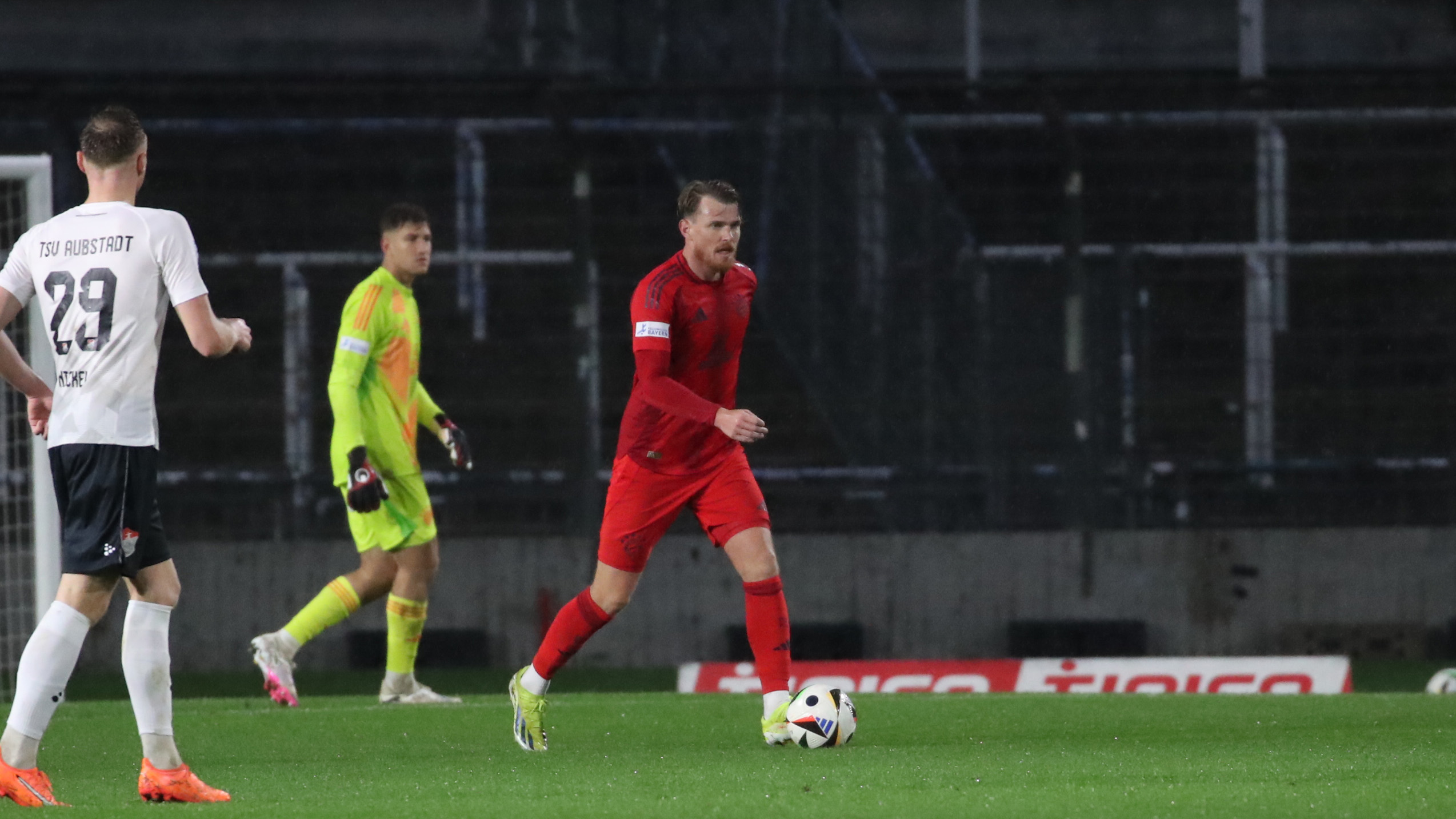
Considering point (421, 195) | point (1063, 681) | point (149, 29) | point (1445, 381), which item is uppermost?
point (149, 29)

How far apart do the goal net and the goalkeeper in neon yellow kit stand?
112 cm

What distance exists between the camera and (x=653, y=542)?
21.8 ft

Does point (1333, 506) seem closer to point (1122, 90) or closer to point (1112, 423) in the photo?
point (1112, 423)

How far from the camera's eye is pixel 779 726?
635 cm

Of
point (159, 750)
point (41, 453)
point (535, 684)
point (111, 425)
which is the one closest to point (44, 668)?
point (159, 750)

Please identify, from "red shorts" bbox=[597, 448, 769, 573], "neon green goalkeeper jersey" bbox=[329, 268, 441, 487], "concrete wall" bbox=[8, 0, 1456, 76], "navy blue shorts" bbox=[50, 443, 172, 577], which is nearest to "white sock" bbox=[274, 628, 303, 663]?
"neon green goalkeeper jersey" bbox=[329, 268, 441, 487]

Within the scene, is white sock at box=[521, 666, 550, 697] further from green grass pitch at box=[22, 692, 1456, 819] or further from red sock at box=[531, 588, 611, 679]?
green grass pitch at box=[22, 692, 1456, 819]

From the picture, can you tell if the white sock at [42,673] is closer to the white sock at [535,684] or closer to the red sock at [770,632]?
the white sock at [535,684]

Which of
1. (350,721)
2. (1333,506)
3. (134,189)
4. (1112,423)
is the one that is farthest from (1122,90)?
(134,189)

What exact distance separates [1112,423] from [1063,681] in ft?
6.08

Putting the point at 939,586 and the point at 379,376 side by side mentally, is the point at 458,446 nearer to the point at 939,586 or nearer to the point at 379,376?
the point at 379,376

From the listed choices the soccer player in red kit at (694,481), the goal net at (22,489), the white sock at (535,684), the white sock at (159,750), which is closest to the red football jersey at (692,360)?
the soccer player in red kit at (694,481)

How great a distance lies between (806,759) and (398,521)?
2.84 metres

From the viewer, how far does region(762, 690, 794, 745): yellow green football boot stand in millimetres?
6344
